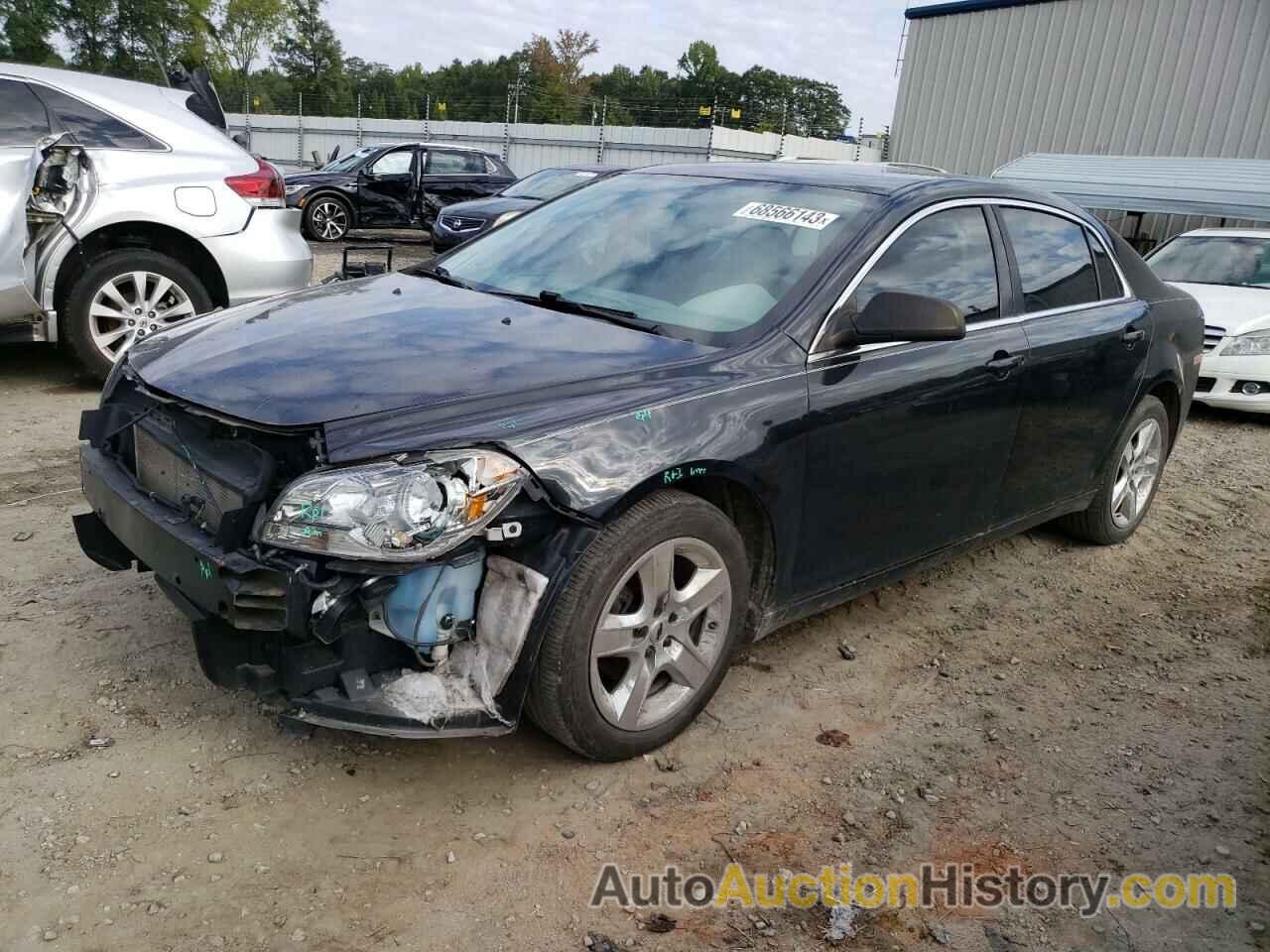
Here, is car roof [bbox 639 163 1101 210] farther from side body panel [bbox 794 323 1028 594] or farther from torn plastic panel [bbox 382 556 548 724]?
torn plastic panel [bbox 382 556 548 724]

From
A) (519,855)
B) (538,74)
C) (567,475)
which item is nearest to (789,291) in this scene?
(567,475)

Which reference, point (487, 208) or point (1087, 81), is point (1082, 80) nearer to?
point (1087, 81)

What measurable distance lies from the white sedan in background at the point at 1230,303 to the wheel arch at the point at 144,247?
22.0 feet

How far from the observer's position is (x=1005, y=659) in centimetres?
372

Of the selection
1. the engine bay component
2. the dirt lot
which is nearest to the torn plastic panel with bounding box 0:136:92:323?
the dirt lot

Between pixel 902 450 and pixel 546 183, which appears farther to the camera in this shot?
pixel 546 183

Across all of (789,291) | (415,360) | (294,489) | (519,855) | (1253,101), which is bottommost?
(519,855)

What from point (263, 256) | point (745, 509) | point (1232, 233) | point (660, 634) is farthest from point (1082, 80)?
point (660, 634)

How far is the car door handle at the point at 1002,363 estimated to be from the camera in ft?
11.7

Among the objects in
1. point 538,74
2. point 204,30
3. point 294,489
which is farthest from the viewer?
point 538,74

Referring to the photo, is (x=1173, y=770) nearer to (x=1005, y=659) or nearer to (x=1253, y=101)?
(x=1005, y=659)

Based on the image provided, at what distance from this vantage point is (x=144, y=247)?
19.6 ft

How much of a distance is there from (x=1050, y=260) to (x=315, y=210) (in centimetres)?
1361

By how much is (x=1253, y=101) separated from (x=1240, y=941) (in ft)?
52.0
